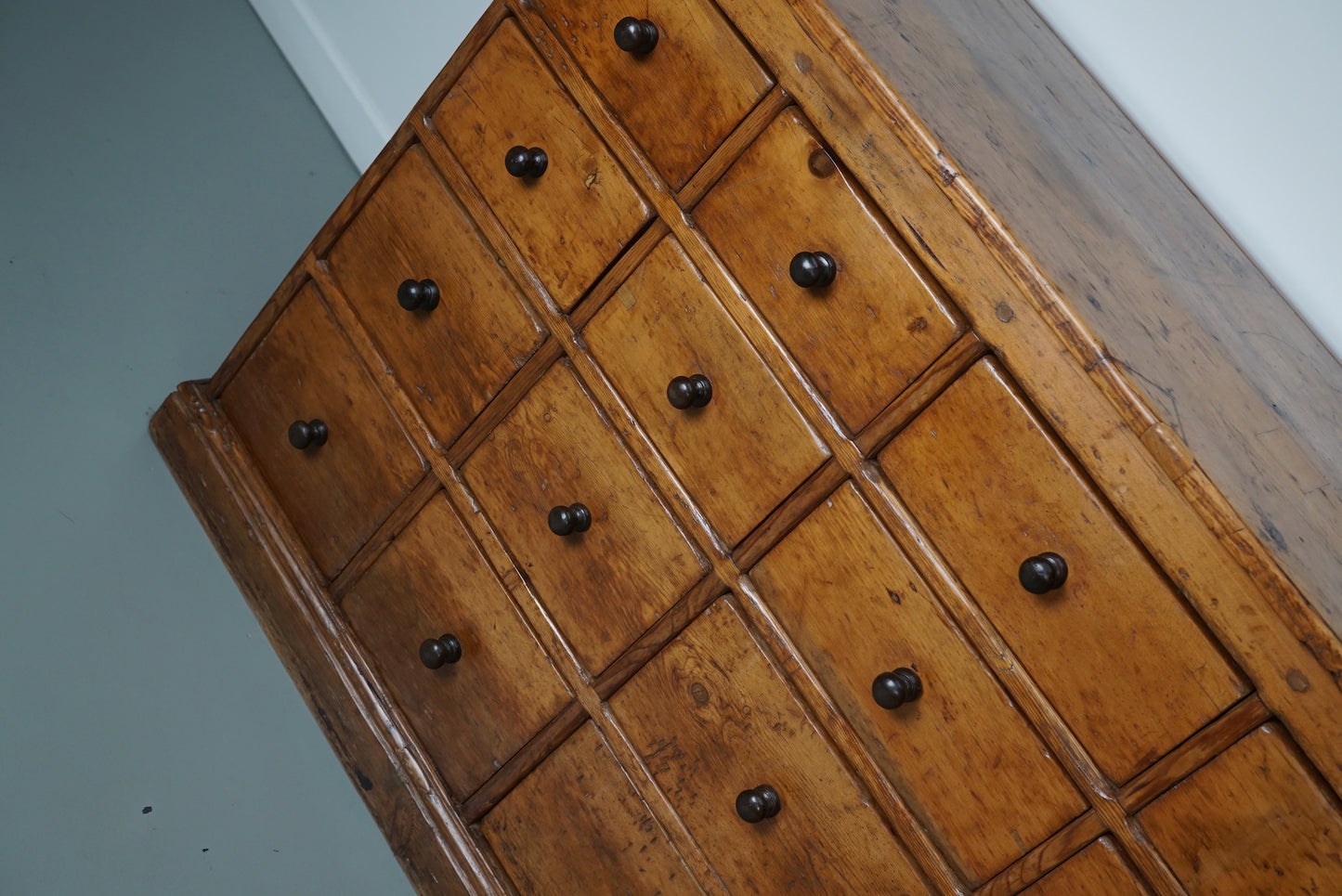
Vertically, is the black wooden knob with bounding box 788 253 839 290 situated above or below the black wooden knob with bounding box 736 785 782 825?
above

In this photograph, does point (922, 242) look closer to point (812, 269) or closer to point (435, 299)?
point (812, 269)

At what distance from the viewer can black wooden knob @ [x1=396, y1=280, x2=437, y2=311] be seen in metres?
1.57

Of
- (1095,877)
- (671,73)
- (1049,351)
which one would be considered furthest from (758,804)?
(671,73)

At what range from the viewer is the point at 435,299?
63.1 inches

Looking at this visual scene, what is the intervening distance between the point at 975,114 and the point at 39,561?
1697 mm

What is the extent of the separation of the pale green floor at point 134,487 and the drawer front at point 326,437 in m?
0.26

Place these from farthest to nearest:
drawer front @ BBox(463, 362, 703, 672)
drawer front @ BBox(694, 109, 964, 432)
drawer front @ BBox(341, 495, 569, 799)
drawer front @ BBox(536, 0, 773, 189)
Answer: drawer front @ BBox(341, 495, 569, 799) → drawer front @ BBox(463, 362, 703, 672) → drawer front @ BBox(536, 0, 773, 189) → drawer front @ BBox(694, 109, 964, 432)

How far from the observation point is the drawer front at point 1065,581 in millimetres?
1057

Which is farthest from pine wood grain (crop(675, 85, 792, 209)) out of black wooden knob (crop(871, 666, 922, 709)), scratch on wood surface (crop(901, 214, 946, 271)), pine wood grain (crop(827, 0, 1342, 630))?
black wooden knob (crop(871, 666, 922, 709))

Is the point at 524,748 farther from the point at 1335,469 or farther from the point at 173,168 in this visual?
the point at 173,168

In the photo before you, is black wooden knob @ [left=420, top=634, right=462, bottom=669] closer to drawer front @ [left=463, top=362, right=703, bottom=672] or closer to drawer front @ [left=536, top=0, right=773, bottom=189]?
drawer front @ [left=463, top=362, right=703, bottom=672]

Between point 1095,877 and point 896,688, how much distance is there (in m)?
0.28

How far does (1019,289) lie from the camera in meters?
1.09

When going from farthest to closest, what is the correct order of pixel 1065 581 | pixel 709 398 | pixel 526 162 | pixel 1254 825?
pixel 526 162
pixel 709 398
pixel 1065 581
pixel 1254 825
